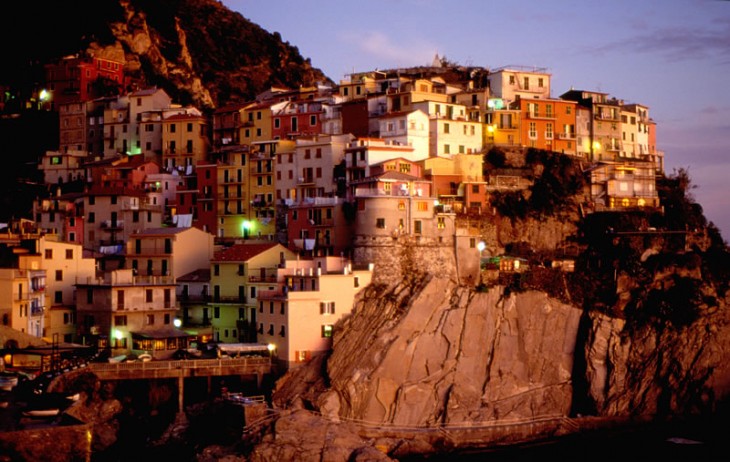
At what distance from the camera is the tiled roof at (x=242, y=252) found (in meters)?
56.0

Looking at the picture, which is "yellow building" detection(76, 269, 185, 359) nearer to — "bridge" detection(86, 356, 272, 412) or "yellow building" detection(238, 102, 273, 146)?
"bridge" detection(86, 356, 272, 412)

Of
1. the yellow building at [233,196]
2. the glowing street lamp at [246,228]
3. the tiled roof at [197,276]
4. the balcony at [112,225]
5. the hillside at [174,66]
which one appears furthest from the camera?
the hillside at [174,66]

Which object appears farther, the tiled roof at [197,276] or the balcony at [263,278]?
the tiled roof at [197,276]

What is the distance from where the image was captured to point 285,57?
10569 cm

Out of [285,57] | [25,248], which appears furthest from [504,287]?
[285,57]

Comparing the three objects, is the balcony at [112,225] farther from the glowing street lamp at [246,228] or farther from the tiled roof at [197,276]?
the tiled roof at [197,276]

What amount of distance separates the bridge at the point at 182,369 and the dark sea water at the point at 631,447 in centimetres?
819

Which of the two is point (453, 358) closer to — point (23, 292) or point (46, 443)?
point (23, 292)

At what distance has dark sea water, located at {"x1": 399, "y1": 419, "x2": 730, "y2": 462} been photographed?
47.8m

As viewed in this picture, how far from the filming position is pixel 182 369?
4872 cm

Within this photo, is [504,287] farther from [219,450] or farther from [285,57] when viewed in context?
[285,57]

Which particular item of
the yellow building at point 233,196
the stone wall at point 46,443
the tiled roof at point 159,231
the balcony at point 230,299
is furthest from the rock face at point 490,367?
the stone wall at point 46,443

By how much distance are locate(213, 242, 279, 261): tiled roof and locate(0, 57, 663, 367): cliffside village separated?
0.14 m

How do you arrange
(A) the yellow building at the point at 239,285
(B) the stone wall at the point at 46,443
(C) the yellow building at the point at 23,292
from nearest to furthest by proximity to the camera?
1. (B) the stone wall at the point at 46,443
2. (C) the yellow building at the point at 23,292
3. (A) the yellow building at the point at 239,285
